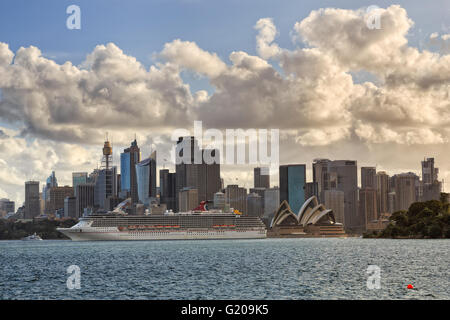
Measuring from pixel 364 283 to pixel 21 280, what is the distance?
1130 inches

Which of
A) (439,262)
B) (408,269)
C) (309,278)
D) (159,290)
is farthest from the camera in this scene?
(439,262)

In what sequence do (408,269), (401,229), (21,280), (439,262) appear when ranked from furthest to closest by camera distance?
(401,229), (439,262), (408,269), (21,280)

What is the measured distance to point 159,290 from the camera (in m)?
43.7

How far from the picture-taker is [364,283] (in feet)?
152

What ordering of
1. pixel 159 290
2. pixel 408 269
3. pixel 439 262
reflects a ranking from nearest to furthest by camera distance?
pixel 159 290 < pixel 408 269 < pixel 439 262
